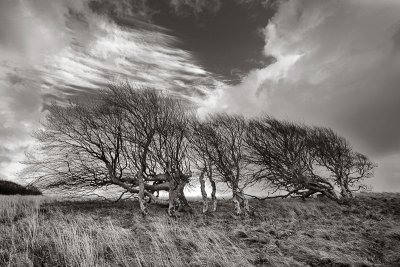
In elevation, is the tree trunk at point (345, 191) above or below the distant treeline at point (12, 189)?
below

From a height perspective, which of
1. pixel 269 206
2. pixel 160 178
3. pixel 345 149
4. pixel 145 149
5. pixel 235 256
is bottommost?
pixel 235 256

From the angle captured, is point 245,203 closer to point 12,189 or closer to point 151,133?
point 151,133

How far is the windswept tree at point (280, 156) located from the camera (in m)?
22.1

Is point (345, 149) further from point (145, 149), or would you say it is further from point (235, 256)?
point (235, 256)

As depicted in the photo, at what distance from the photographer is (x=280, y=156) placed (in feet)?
73.9

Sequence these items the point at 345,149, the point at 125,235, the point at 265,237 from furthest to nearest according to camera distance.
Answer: the point at 345,149, the point at 265,237, the point at 125,235

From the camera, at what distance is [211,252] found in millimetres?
6793

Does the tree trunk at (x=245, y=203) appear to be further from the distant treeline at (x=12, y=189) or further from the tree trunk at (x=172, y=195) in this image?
the distant treeline at (x=12, y=189)

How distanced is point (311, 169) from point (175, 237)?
1803cm

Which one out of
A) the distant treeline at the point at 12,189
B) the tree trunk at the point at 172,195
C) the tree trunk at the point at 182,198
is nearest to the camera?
the tree trunk at the point at 172,195

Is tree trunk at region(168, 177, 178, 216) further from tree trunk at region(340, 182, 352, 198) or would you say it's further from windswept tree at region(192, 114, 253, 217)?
tree trunk at region(340, 182, 352, 198)

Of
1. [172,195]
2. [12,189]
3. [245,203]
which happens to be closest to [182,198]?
[172,195]

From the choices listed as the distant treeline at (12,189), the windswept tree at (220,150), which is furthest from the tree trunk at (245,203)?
the distant treeline at (12,189)

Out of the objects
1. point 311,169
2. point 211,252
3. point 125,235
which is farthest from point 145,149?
point 311,169
